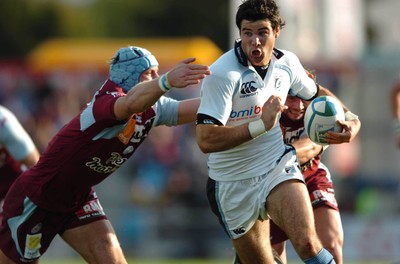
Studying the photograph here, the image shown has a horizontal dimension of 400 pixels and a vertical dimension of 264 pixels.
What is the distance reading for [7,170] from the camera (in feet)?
35.6

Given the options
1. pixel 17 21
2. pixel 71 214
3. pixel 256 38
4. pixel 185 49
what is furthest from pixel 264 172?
A: pixel 17 21

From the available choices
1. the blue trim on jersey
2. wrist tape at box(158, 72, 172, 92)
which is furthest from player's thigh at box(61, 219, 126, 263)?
wrist tape at box(158, 72, 172, 92)

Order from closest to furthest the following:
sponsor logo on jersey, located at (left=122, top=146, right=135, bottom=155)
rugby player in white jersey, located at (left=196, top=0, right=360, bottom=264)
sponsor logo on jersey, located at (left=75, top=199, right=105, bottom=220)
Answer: rugby player in white jersey, located at (left=196, top=0, right=360, bottom=264) < sponsor logo on jersey, located at (left=122, top=146, right=135, bottom=155) < sponsor logo on jersey, located at (left=75, top=199, right=105, bottom=220)

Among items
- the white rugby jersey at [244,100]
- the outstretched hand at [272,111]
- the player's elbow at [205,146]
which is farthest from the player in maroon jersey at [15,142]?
the outstretched hand at [272,111]

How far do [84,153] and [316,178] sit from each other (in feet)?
7.54

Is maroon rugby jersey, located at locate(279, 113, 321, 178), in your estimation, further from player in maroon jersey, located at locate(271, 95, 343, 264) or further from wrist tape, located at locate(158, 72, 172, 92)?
wrist tape, located at locate(158, 72, 172, 92)

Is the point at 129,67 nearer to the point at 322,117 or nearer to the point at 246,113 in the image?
the point at 246,113

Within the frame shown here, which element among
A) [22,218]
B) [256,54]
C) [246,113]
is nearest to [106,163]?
[22,218]

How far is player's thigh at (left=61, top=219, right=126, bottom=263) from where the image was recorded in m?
9.38

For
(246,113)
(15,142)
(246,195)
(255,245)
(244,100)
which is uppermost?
(244,100)

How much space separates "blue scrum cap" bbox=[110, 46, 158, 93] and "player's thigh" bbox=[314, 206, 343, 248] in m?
2.13

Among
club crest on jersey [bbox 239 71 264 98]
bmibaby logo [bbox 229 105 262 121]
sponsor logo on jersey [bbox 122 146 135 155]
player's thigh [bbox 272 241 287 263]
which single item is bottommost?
player's thigh [bbox 272 241 287 263]

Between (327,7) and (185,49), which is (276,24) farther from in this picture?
(327,7)

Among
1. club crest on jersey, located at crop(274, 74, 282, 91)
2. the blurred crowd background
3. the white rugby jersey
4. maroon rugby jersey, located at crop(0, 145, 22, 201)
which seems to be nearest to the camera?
the white rugby jersey
